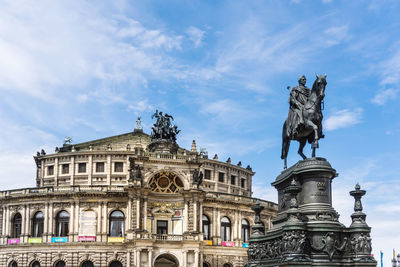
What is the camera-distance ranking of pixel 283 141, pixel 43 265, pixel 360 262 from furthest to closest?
pixel 43 265
pixel 283 141
pixel 360 262

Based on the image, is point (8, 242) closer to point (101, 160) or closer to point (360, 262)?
point (101, 160)

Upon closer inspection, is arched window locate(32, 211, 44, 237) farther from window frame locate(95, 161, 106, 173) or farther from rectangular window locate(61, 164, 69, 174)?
window frame locate(95, 161, 106, 173)

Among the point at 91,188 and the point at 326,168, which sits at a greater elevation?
the point at 91,188

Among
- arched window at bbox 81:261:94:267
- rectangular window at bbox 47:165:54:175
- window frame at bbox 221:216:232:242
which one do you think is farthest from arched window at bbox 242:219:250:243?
rectangular window at bbox 47:165:54:175

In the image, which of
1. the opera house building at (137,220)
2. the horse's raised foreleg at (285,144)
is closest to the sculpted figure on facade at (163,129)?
the opera house building at (137,220)

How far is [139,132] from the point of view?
84.1 metres

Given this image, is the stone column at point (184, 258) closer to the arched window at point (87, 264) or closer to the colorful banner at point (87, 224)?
the arched window at point (87, 264)

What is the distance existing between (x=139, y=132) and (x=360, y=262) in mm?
72354

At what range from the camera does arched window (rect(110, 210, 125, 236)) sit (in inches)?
2539

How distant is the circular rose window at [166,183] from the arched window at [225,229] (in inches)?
315

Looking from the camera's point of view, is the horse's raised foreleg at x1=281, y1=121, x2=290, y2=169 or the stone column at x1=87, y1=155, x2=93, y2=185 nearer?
the horse's raised foreleg at x1=281, y1=121, x2=290, y2=169

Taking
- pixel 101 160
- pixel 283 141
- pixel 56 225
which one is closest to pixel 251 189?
pixel 101 160

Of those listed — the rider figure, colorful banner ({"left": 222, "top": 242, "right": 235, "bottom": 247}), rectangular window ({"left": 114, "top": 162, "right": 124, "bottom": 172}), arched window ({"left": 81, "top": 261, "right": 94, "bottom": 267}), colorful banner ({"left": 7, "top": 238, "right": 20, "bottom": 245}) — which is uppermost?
rectangular window ({"left": 114, "top": 162, "right": 124, "bottom": 172})

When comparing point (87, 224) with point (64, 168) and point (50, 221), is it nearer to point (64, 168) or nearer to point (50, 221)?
point (50, 221)
